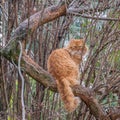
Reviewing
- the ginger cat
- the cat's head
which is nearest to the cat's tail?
the ginger cat

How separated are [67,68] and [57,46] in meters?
0.63

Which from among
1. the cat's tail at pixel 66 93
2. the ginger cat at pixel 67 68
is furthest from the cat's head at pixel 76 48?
the cat's tail at pixel 66 93

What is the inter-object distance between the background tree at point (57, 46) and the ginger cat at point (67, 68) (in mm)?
59

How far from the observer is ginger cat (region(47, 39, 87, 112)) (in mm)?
1657

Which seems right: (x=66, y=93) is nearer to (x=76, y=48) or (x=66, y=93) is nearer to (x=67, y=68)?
(x=67, y=68)

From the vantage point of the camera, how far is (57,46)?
2371mm

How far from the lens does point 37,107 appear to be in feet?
7.54

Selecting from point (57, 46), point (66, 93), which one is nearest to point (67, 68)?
point (66, 93)

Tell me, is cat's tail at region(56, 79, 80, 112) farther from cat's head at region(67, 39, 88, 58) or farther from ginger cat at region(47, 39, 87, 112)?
cat's head at region(67, 39, 88, 58)

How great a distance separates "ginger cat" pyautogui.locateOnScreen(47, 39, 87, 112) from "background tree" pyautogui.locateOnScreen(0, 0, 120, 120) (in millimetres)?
59

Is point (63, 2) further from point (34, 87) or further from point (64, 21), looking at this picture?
point (34, 87)

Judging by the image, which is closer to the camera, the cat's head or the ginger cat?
the ginger cat

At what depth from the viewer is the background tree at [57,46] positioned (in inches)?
71.2

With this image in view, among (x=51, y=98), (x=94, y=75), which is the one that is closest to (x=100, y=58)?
(x=94, y=75)
